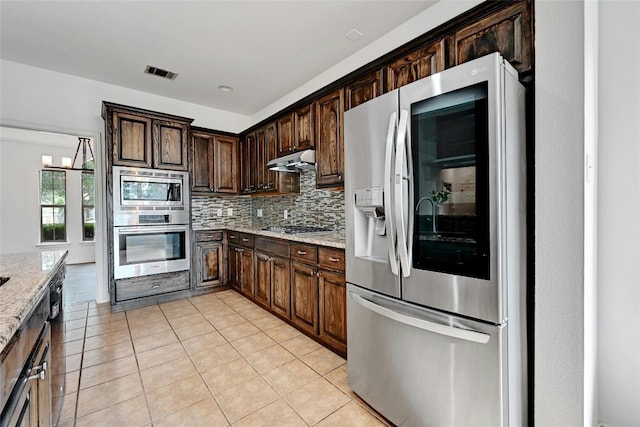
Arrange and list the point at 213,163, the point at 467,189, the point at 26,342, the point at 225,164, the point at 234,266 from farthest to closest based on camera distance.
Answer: the point at 225,164
the point at 213,163
the point at 234,266
the point at 467,189
the point at 26,342

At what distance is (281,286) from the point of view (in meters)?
3.08

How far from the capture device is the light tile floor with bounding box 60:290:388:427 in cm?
173

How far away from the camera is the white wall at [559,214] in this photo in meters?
1.12

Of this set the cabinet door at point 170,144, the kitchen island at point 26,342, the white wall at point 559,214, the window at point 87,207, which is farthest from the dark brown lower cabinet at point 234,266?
the window at point 87,207

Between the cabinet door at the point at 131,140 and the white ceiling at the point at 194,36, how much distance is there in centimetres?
53

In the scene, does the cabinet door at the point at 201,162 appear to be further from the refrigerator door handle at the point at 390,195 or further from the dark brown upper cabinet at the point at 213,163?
the refrigerator door handle at the point at 390,195

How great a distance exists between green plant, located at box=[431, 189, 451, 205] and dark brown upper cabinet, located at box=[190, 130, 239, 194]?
364 cm

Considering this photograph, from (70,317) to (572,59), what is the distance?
15.6 feet

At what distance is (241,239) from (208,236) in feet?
2.06

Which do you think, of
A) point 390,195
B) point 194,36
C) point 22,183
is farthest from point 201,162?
point 22,183

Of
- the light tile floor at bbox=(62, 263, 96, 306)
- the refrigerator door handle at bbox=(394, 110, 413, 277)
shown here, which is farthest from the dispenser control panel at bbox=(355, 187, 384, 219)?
the light tile floor at bbox=(62, 263, 96, 306)

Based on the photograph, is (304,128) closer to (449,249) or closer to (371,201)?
(371,201)

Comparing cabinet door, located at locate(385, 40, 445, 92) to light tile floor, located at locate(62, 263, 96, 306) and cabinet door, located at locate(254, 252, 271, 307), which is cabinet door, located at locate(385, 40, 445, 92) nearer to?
cabinet door, located at locate(254, 252, 271, 307)

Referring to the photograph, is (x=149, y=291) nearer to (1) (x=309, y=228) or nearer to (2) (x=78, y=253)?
(1) (x=309, y=228)
